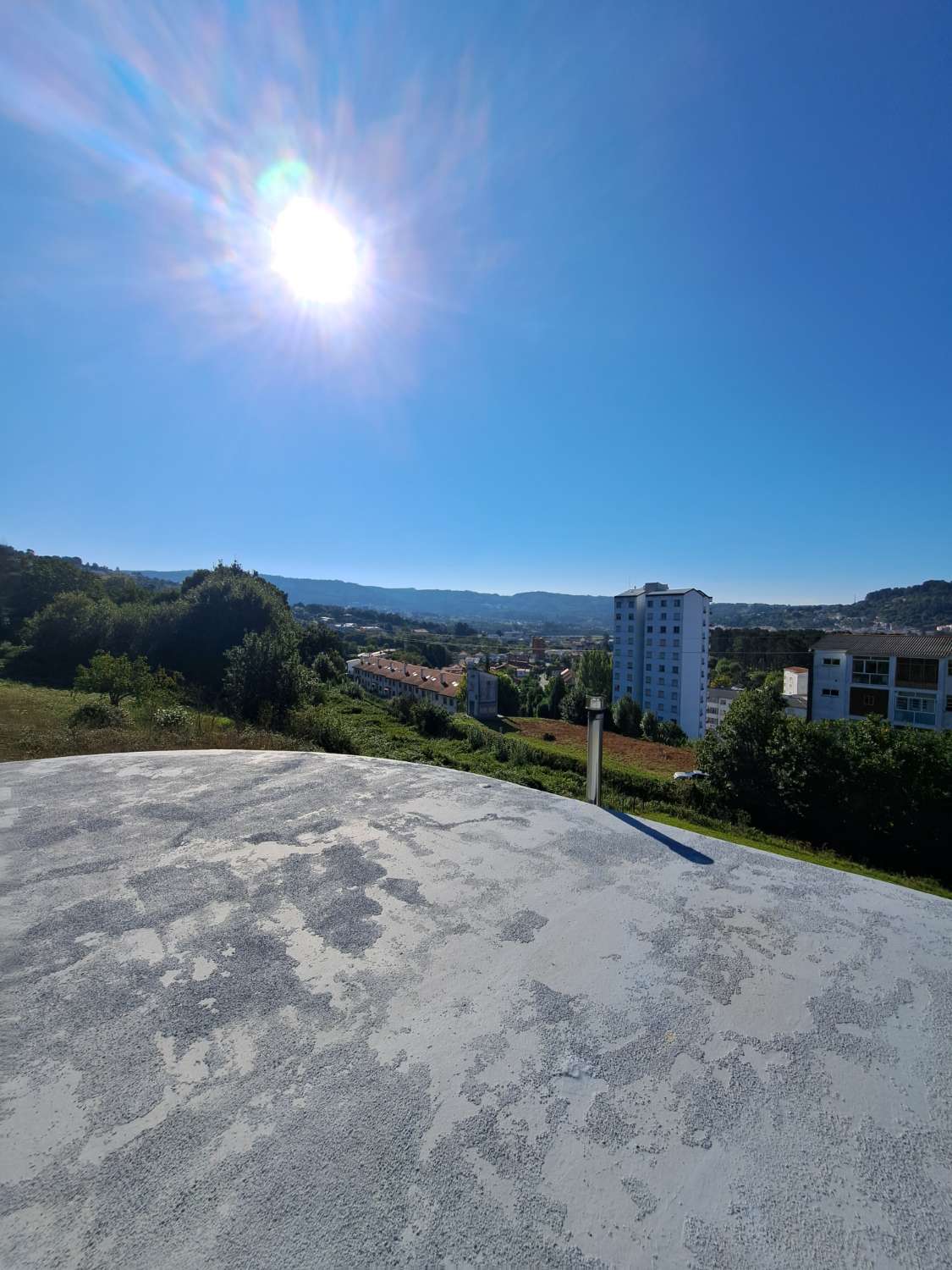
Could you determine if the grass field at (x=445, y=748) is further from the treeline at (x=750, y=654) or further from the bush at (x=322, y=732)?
the treeline at (x=750, y=654)

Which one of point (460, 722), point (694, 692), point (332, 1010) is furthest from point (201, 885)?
point (694, 692)

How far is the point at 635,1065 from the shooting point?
185 cm

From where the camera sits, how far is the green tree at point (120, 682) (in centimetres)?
901

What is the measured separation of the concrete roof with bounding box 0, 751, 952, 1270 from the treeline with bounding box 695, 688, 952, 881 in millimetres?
7974

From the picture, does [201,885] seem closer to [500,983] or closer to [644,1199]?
[500,983]

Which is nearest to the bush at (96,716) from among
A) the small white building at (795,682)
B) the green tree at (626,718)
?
the green tree at (626,718)

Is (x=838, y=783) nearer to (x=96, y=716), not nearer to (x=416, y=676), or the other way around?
(x=96, y=716)

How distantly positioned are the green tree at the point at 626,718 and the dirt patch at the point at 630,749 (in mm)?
4449

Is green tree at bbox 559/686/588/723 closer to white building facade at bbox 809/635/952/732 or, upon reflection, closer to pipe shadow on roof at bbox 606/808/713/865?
white building facade at bbox 809/635/952/732

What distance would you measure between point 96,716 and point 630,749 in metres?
14.0

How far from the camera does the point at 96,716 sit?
771 centimetres

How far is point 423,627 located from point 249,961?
96021 millimetres

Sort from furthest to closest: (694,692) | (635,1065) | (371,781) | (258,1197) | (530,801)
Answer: (694,692), (371,781), (530,801), (635,1065), (258,1197)

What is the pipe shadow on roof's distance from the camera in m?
3.46
